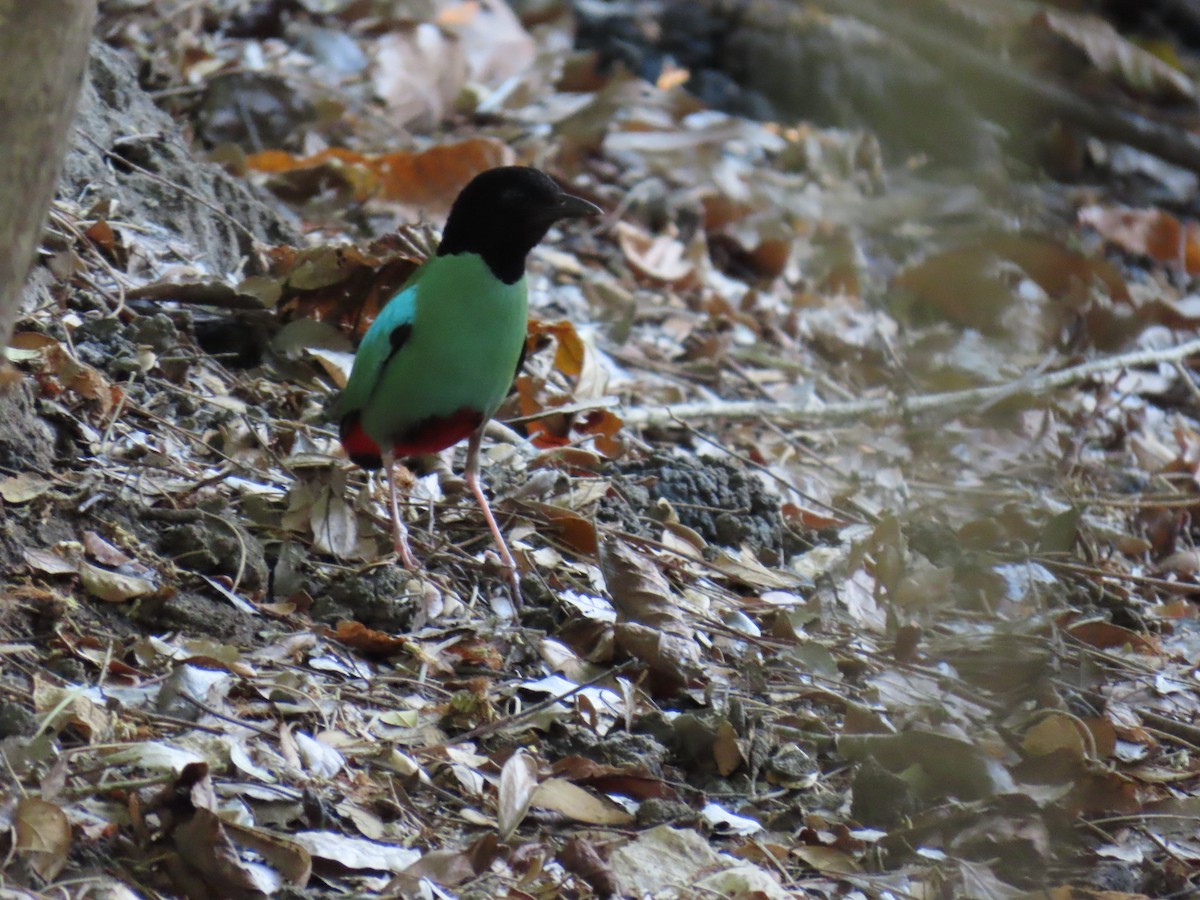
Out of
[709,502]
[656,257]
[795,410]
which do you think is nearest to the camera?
[709,502]

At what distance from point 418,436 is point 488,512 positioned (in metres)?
0.31

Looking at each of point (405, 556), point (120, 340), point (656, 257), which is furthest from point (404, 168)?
point (405, 556)

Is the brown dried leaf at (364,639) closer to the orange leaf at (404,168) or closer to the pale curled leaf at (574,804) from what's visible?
the pale curled leaf at (574,804)

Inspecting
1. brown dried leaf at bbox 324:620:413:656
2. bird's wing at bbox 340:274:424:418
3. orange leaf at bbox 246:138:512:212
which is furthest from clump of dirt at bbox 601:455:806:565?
orange leaf at bbox 246:138:512:212

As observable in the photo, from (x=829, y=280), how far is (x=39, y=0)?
210 inches

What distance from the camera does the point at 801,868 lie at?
9.70 ft

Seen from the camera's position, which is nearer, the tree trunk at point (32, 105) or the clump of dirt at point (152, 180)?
the tree trunk at point (32, 105)

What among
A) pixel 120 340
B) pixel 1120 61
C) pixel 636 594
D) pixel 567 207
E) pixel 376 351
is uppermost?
pixel 1120 61

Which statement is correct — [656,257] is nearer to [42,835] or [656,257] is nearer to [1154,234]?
[1154,234]

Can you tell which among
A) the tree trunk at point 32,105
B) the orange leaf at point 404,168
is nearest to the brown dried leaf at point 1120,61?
the tree trunk at point 32,105

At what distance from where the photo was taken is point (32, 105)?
2.03m

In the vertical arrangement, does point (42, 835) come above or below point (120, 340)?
above

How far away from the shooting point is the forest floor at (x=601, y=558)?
1831 mm

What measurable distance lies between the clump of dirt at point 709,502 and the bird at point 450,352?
0.50 meters
